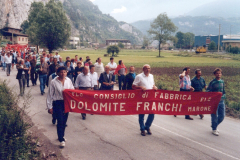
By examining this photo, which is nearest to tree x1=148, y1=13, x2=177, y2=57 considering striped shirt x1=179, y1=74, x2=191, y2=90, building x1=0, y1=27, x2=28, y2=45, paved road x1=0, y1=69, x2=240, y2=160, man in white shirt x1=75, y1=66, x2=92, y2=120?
building x1=0, y1=27, x2=28, y2=45

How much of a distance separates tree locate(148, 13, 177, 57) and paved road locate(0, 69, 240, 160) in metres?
84.5

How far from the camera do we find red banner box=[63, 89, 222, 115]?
6223 millimetres

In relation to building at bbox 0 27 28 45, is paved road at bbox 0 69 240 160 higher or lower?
lower

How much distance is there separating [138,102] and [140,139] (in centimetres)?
105

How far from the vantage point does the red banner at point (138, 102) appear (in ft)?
Answer: 20.4

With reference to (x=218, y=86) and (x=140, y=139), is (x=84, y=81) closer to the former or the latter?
(x=140, y=139)

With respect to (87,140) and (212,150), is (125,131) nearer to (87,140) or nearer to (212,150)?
(87,140)

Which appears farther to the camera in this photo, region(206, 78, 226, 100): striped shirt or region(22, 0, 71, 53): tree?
region(22, 0, 71, 53): tree

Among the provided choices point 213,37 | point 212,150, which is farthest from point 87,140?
point 213,37

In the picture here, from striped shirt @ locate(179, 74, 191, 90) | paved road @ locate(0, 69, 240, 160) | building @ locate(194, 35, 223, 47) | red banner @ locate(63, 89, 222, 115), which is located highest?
building @ locate(194, 35, 223, 47)

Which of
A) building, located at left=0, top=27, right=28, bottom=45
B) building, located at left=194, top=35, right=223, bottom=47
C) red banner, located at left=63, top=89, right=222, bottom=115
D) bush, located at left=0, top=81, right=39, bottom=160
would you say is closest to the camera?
bush, located at left=0, top=81, right=39, bottom=160

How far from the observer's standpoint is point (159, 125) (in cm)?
789

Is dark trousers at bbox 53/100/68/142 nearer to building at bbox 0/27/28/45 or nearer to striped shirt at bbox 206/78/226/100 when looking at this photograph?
striped shirt at bbox 206/78/226/100

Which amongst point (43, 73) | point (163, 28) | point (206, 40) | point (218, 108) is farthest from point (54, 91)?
point (206, 40)
